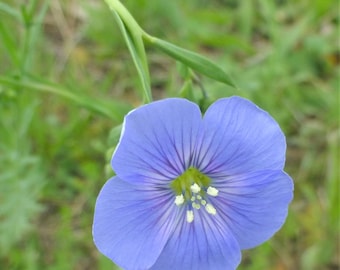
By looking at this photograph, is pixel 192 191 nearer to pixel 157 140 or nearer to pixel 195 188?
pixel 195 188

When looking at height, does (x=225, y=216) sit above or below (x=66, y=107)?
above

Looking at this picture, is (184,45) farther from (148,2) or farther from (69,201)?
(69,201)

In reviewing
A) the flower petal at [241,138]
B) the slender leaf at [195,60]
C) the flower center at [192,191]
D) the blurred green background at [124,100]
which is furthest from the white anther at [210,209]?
the blurred green background at [124,100]

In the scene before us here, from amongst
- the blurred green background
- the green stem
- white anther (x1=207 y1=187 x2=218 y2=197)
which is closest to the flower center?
white anther (x1=207 y1=187 x2=218 y2=197)

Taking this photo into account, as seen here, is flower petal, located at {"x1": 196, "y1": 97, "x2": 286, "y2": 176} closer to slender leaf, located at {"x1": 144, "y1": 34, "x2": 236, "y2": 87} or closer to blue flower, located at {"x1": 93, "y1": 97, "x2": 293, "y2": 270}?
blue flower, located at {"x1": 93, "y1": 97, "x2": 293, "y2": 270}

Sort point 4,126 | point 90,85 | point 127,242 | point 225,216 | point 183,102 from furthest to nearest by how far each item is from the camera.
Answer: point 90,85 → point 4,126 → point 225,216 → point 127,242 → point 183,102


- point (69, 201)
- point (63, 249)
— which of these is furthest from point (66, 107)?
point (63, 249)

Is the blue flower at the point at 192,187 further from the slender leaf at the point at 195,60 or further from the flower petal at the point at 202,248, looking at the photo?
the slender leaf at the point at 195,60
